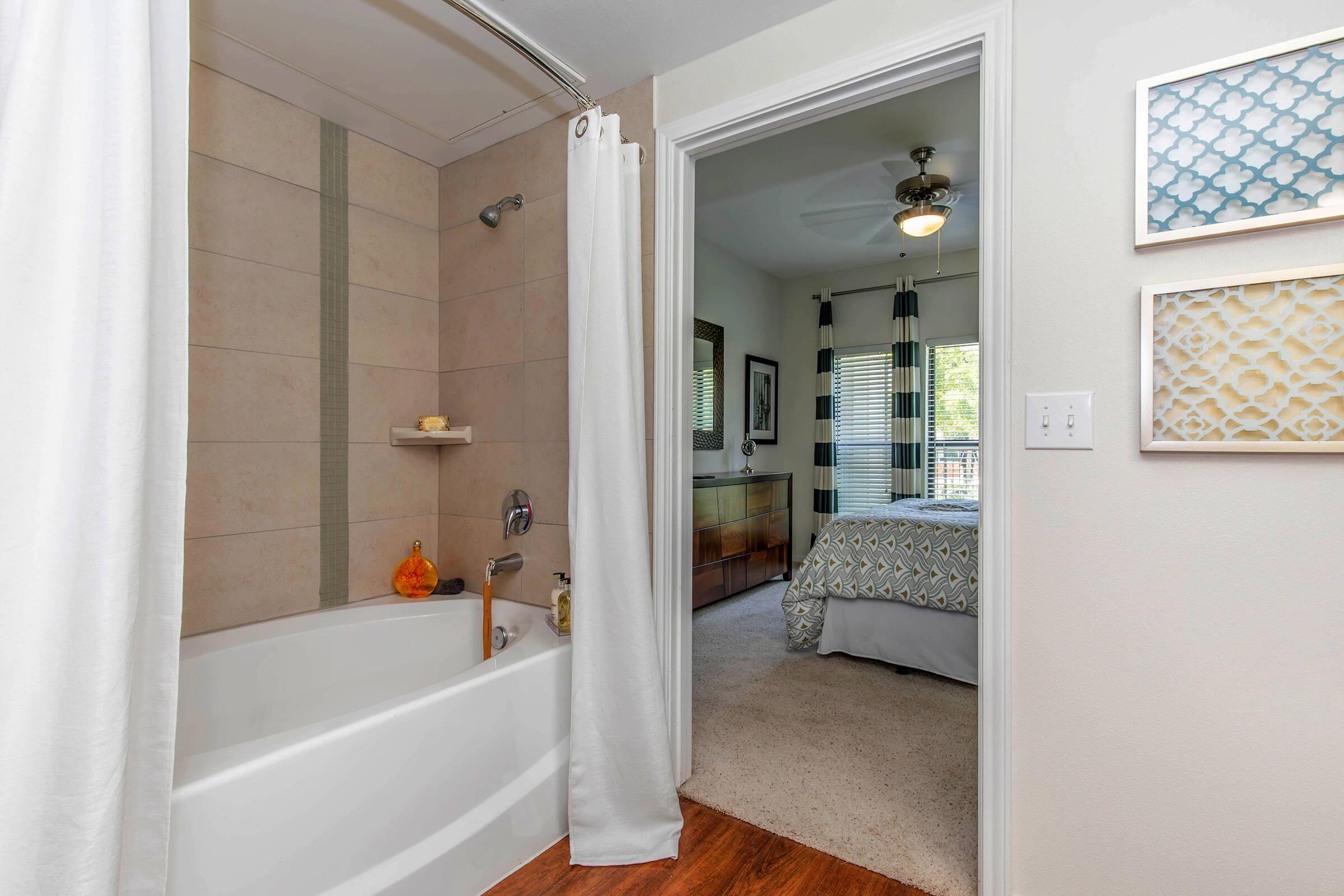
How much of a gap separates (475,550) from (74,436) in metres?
1.69

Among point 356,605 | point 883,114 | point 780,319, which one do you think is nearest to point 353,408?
point 356,605

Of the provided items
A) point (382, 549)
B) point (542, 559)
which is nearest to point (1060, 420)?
point (542, 559)

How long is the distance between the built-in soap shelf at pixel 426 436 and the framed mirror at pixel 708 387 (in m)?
2.14

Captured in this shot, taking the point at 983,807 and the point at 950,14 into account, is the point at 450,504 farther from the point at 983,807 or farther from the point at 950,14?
the point at 950,14

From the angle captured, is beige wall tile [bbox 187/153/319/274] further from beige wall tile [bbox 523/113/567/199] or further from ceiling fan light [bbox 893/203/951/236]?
ceiling fan light [bbox 893/203/951/236]

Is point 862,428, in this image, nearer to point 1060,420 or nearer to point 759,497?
point 759,497

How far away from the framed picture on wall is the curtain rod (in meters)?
0.73

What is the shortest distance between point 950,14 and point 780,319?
4.15 meters

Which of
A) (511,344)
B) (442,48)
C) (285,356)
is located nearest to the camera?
(442,48)

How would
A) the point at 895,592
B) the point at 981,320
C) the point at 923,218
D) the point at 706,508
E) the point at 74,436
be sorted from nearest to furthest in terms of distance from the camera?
the point at 74,436 < the point at 981,320 < the point at 895,592 < the point at 923,218 < the point at 706,508

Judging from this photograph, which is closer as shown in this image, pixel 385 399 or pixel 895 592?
pixel 385 399

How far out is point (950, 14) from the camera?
151 centimetres

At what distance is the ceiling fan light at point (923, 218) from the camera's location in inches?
132

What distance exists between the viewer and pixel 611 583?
5.65 feet
